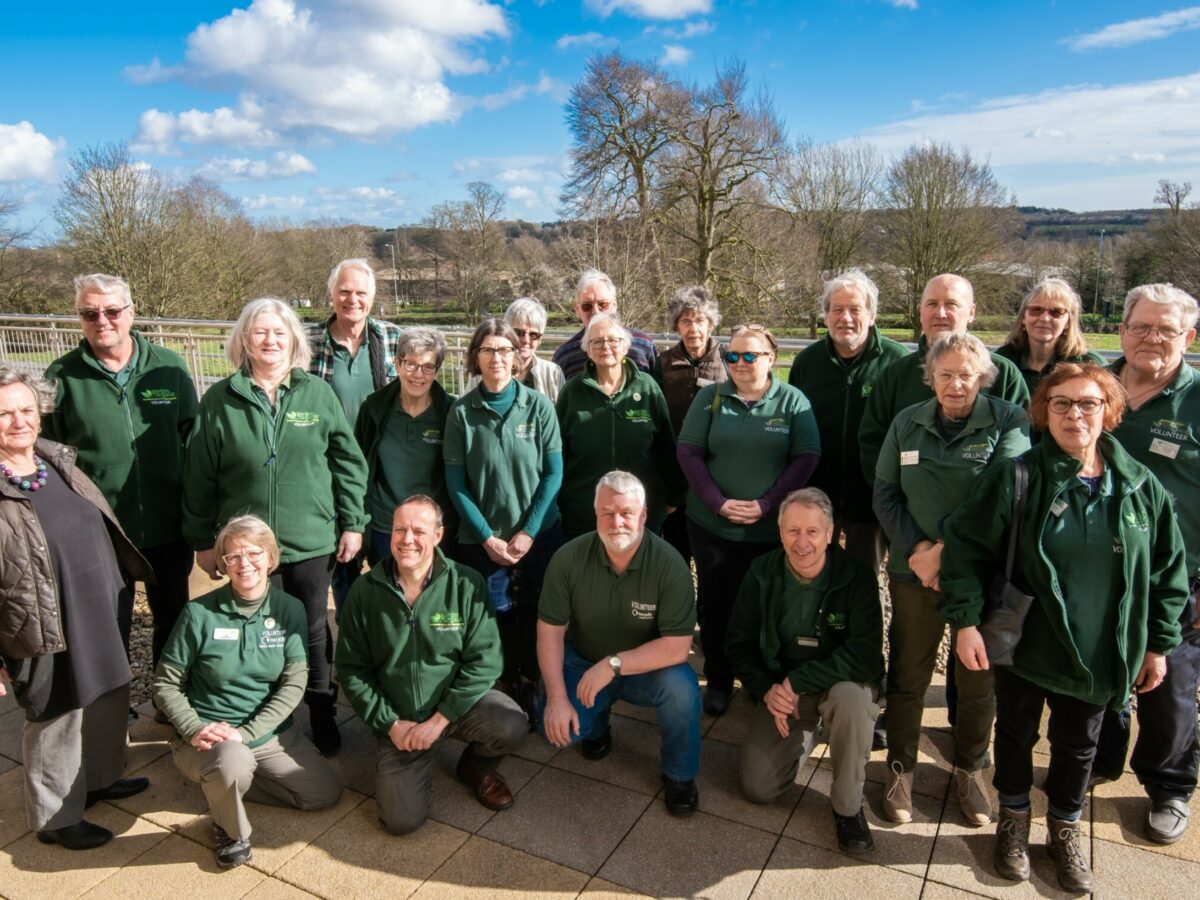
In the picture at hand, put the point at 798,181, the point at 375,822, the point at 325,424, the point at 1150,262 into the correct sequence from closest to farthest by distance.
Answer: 1. the point at 375,822
2. the point at 325,424
3. the point at 798,181
4. the point at 1150,262

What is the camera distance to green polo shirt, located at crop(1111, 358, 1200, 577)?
115 inches

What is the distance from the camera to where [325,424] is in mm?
3471

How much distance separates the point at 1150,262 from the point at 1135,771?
3661 cm

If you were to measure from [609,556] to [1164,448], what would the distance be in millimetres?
2085

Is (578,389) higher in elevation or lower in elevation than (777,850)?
higher

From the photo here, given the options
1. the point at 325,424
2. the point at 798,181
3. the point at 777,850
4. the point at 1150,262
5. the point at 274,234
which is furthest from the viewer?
the point at 274,234

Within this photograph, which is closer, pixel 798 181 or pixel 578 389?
pixel 578 389

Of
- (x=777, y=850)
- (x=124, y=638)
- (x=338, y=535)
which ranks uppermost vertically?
(x=338, y=535)

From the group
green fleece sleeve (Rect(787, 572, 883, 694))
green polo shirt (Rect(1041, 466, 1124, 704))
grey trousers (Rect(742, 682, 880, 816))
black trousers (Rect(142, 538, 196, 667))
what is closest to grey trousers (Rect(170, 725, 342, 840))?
black trousers (Rect(142, 538, 196, 667))

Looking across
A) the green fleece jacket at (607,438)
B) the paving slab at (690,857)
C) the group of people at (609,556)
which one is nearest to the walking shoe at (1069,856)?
Answer: the group of people at (609,556)

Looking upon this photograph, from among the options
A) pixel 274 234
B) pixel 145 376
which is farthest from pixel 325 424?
pixel 274 234

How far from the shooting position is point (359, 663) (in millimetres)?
3217

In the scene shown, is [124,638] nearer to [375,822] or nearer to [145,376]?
[145,376]

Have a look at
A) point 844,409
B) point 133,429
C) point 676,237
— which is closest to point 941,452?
point 844,409
